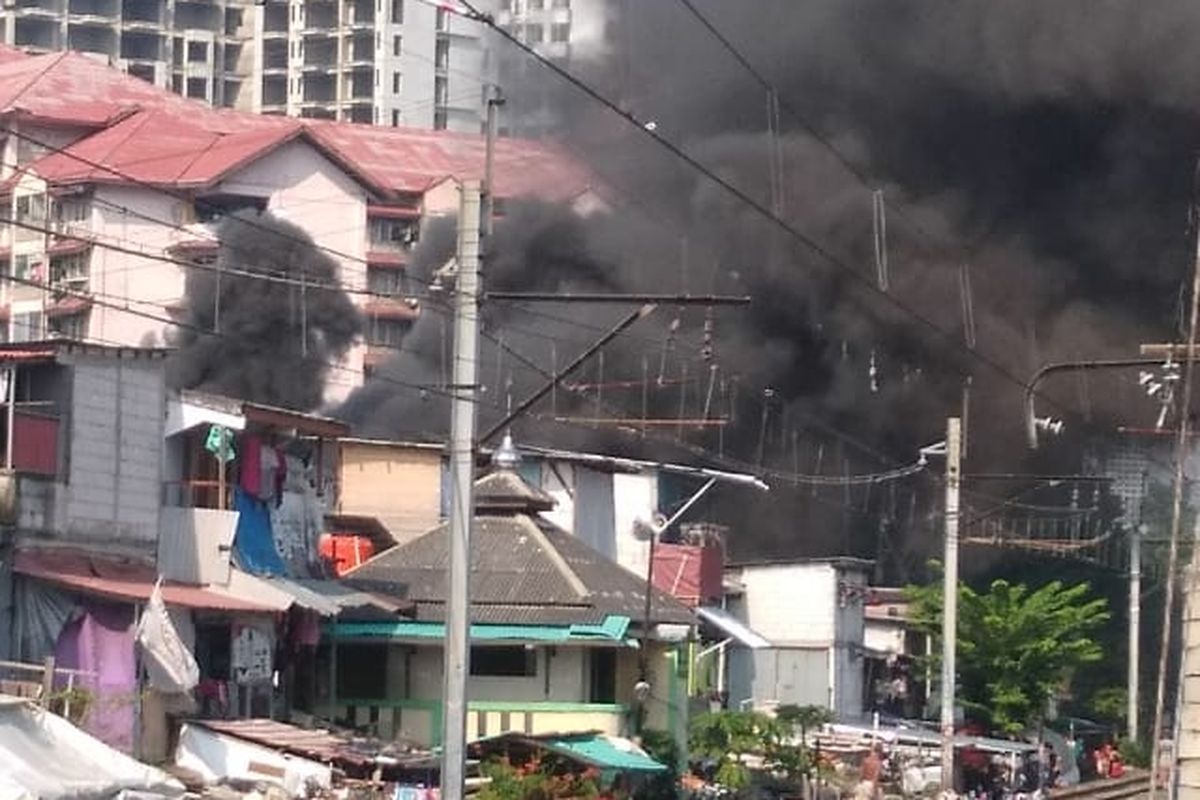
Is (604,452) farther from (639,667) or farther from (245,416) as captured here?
(245,416)

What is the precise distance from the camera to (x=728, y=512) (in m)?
59.8

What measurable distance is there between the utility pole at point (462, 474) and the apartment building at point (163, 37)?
79.0 metres

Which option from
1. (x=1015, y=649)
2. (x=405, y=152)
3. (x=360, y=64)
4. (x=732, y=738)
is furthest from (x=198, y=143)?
(x=732, y=738)

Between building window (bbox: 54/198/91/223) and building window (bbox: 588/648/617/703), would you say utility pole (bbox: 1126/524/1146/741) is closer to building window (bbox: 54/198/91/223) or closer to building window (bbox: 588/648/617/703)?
building window (bbox: 588/648/617/703)

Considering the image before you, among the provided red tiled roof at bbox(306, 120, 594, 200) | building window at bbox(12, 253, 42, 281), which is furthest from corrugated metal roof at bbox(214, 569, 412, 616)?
red tiled roof at bbox(306, 120, 594, 200)

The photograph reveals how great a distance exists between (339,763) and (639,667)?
6787 millimetres

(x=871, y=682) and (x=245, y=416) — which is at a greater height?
(x=245, y=416)

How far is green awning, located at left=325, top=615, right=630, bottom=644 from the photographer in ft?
105

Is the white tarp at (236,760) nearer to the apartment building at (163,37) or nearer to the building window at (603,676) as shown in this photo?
the building window at (603,676)

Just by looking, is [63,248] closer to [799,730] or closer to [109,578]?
[799,730]

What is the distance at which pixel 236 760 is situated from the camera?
27.4 metres

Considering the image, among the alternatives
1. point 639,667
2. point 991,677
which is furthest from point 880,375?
point 639,667

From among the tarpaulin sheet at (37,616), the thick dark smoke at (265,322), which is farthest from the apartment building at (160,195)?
the tarpaulin sheet at (37,616)

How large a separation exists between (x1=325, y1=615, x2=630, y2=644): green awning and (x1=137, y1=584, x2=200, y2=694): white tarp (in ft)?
17.4
